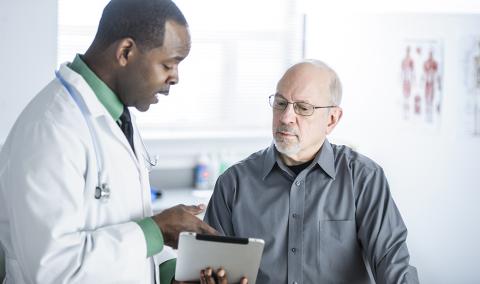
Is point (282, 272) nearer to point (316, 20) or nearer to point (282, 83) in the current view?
point (282, 83)

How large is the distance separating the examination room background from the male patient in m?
1.56

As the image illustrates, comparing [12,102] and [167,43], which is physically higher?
[167,43]

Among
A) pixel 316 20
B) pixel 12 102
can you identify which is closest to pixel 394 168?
pixel 316 20

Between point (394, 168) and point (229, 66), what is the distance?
3.76ft

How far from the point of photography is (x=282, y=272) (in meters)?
1.90

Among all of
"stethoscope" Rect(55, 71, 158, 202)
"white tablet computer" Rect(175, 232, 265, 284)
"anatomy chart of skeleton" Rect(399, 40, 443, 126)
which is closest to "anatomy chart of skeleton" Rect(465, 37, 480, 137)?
"anatomy chart of skeleton" Rect(399, 40, 443, 126)

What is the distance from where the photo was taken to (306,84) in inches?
78.4

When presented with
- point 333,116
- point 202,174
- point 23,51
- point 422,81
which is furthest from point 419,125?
point 23,51

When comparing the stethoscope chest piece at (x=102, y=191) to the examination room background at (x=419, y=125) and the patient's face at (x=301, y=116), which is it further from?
the examination room background at (x=419, y=125)

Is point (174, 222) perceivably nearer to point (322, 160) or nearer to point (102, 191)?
point (102, 191)

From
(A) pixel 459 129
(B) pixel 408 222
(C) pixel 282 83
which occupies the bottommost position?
(B) pixel 408 222

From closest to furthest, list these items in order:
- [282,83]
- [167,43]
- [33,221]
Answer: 1. [33,221]
2. [167,43]
3. [282,83]

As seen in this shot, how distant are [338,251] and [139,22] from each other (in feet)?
3.27

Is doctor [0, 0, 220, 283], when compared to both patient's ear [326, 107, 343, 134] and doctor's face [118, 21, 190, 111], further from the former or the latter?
patient's ear [326, 107, 343, 134]
